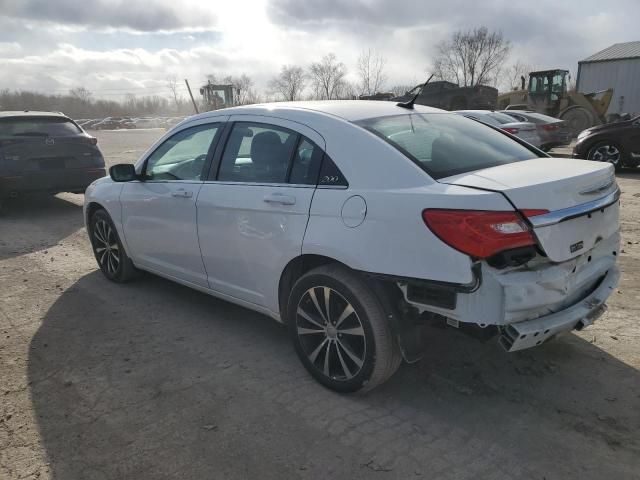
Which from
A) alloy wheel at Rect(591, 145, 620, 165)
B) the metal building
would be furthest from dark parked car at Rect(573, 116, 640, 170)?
the metal building

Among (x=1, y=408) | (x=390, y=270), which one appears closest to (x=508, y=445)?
(x=390, y=270)

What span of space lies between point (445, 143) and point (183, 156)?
218 cm

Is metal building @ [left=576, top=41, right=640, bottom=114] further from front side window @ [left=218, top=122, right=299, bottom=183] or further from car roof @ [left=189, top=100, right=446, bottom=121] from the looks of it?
front side window @ [left=218, top=122, right=299, bottom=183]

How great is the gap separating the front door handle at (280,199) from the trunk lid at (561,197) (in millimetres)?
923

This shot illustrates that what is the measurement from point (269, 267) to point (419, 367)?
1177mm

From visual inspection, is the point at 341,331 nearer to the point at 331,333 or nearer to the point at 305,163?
the point at 331,333

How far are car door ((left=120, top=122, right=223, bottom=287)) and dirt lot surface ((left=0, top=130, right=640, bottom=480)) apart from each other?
48 cm

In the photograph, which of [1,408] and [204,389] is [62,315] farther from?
[204,389]

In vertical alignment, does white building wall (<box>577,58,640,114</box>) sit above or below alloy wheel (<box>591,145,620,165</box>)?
above

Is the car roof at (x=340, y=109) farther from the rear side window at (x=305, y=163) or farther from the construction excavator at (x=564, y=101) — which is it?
the construction excavator at (x=564, y=101)

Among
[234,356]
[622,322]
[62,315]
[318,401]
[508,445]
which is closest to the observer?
[508,445]

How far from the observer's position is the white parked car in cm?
246

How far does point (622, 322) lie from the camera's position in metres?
3.88

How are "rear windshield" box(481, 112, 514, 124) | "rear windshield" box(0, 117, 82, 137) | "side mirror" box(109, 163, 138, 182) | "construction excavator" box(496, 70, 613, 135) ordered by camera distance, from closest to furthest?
"side mirror" box(109, 163, 138, 182) → "rear windshield" box(0, 117, 82, 137) → "rear windshield" box(481, 112, 514, 124) → "construction excavator" box(496, 70, 613, 135)
